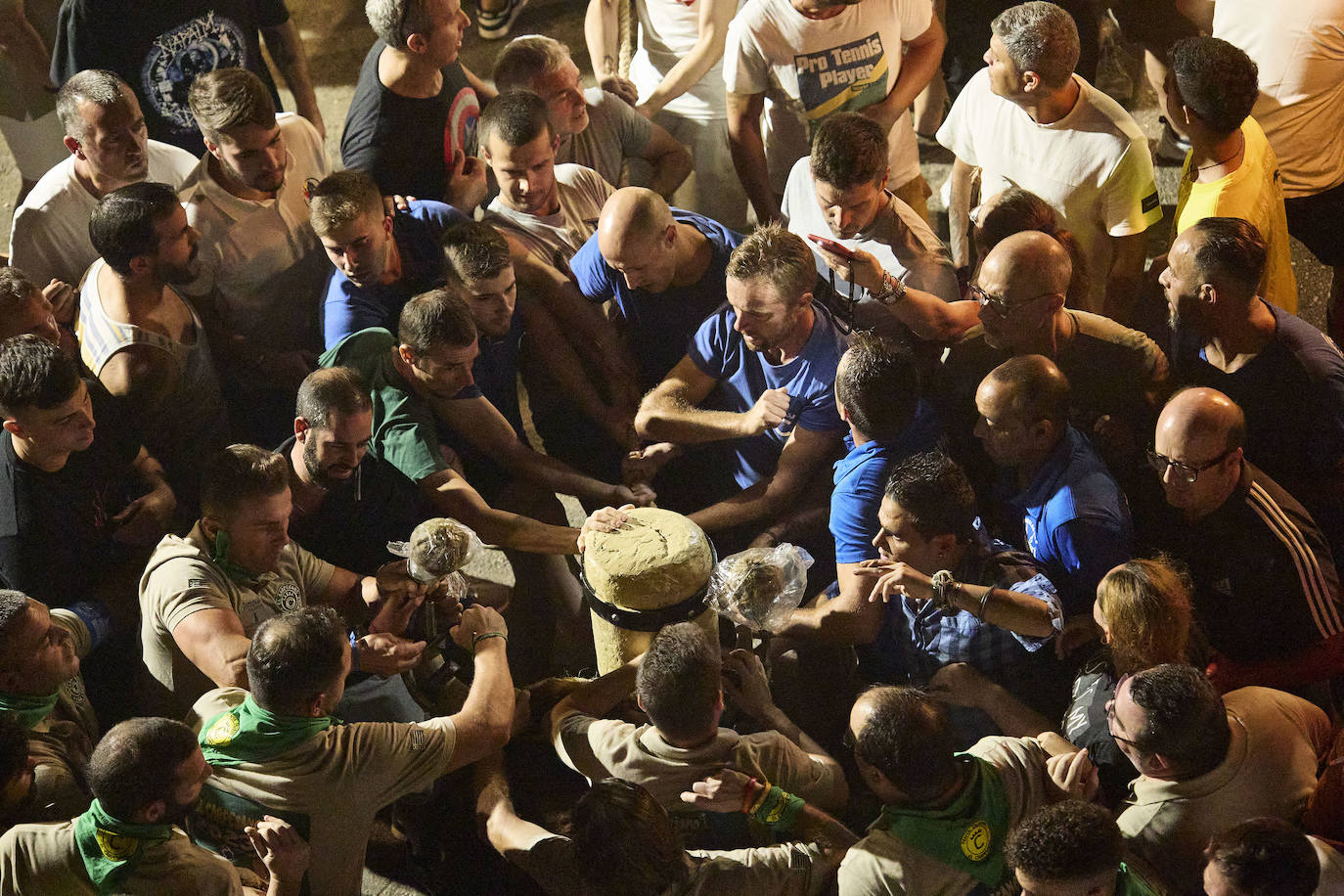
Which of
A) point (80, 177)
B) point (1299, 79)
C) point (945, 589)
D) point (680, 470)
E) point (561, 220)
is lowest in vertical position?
point (680, 470)

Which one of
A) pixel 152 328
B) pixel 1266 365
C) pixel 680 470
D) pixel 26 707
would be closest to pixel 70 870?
pixel 26 707

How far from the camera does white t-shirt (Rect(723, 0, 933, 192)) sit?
17.5 ft

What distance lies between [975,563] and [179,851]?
7.34 ft

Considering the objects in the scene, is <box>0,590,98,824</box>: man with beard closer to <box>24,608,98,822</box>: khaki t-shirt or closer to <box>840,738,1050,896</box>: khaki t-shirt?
<box>24,608,98,822</box>: khaki t-shirt

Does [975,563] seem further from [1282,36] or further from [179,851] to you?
[1282,36]

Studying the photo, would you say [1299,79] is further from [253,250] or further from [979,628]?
[253,250]

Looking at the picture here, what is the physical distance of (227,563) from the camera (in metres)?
3.69

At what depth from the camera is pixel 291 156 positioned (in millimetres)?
4996

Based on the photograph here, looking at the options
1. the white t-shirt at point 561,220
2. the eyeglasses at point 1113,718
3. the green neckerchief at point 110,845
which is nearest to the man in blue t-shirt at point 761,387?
the white t-shirt at point 561,220

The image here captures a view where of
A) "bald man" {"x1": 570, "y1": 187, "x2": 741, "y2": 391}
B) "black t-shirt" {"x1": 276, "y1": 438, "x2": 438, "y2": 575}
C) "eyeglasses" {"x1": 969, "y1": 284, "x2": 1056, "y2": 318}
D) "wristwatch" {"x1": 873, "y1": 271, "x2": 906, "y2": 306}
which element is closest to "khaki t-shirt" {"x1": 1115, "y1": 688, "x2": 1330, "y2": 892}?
"eyeglasses" {"x1": 969, "y1": 284, "x2": 1056, "y2": 318}

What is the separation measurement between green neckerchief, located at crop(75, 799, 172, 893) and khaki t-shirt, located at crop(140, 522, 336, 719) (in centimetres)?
69

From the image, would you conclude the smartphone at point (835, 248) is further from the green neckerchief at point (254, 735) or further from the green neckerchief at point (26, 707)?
the green neckerchief at point (26, 707)

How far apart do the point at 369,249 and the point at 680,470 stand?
1362mm

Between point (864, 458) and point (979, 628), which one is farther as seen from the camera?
point (864, 458)
